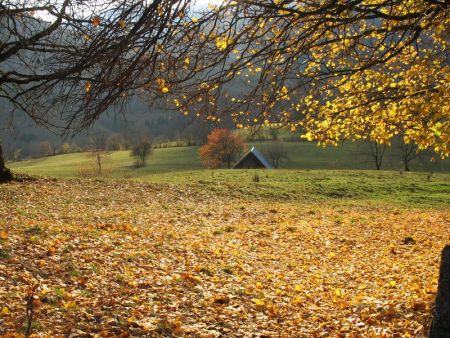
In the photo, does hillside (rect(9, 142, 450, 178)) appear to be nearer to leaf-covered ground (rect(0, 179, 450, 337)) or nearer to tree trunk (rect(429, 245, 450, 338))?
leaf-covered ground (rect(0, 179, 450, 337))

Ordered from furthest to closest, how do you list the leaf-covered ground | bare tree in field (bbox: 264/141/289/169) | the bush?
the bush < bare tree in field (bbox: 264/141/289/169) < the leaf-covered ground

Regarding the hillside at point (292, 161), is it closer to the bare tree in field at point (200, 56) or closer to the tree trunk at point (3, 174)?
the tree trunk at point (3, 174)

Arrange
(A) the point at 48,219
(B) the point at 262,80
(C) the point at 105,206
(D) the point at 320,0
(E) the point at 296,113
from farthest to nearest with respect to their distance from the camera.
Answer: (C) the point at 105,206, (A) the point at 48,219, (E) the point at 296,113, (D) the point at 320,0, (B) the point at 262,80

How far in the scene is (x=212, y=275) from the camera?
8750 millimetres

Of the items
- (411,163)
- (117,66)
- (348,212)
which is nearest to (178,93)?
(117,66)

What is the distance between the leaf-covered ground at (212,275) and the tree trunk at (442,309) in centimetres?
132

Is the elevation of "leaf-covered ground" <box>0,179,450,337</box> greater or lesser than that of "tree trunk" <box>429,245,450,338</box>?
lesser

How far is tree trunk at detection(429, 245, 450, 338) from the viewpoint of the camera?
13.9ft

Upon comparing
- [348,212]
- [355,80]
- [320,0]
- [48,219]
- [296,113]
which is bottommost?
[348,212]

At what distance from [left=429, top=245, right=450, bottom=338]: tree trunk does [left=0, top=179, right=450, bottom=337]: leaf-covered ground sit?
1.32m

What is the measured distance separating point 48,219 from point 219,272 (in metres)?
6.88

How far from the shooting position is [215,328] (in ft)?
20.1

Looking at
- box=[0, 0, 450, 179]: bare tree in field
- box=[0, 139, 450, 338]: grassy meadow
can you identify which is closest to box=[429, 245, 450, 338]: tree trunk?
box=[0, 139, 450, 338]: grassy meadow

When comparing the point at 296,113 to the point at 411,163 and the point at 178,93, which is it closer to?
the point at 178,93
